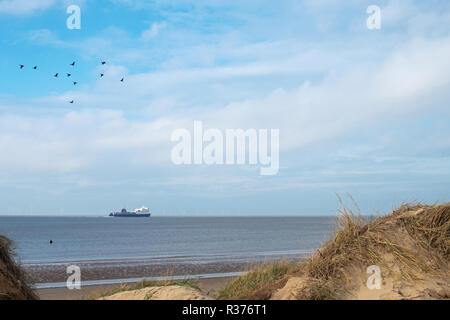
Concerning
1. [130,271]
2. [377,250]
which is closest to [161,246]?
[130,271]

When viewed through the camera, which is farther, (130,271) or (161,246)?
(161,246)

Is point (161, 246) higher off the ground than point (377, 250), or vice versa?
point (377, 250)

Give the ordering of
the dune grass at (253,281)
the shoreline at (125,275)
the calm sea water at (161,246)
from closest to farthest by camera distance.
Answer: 1. the dune grass at (253,281)
2. the shoreline at (125,275)
3. the calm sea water at (161,246)

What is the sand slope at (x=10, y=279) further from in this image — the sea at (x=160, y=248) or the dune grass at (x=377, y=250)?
the dune grass at (x=377, y=250)

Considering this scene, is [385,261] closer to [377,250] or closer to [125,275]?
[377,250]

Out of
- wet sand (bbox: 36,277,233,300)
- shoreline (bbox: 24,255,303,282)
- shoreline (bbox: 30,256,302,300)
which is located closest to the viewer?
wet sand (bbox: 36,277,233,300)

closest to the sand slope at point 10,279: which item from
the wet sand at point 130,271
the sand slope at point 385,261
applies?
the sand slope at point 385,261

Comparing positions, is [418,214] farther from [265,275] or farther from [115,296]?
[115,296]

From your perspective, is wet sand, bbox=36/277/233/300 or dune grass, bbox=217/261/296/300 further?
wet sand, bbox=36/277/233/300

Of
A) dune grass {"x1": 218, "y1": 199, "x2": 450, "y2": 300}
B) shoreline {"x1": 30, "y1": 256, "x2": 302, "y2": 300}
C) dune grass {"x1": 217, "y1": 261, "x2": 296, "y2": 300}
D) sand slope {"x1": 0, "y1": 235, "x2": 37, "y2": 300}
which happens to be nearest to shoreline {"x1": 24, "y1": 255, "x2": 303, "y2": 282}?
shoreline {"x1": 30, "y1": 256, "x2": 302, "y2": 300}

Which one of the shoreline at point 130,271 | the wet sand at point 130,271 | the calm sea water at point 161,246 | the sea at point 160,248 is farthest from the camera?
the calm sea water at point 161,246

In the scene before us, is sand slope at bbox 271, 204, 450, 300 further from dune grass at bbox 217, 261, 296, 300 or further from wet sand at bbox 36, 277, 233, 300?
wet sand at bbox 36, 277, 233, 300

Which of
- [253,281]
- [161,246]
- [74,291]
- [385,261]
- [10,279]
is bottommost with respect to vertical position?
[161,246]
